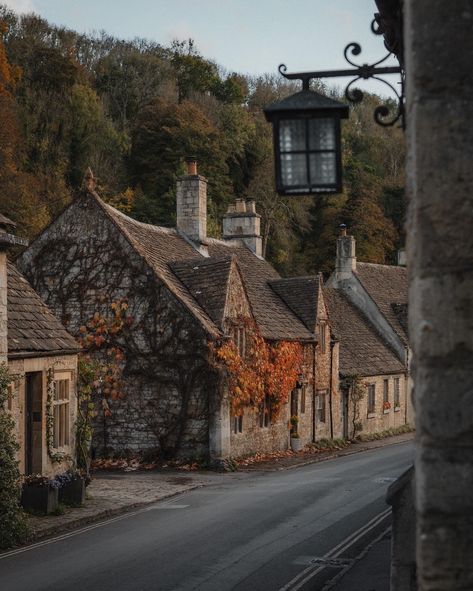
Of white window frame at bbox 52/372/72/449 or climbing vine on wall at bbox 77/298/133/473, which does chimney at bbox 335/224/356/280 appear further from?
white window frame at bbox 52/372/72/449

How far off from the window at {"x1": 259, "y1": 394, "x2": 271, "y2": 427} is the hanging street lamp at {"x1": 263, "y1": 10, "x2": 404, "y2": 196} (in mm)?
25163

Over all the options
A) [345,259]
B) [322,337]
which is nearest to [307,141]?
[322,337]

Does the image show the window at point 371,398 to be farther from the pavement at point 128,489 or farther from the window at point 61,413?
the window at point 61,413

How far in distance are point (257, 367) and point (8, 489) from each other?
1593cm

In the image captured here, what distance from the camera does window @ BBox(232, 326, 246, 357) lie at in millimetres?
30422

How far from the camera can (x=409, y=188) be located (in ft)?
15.9

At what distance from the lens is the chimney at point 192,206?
36438 mm

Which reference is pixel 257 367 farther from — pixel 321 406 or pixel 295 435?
pixel 321 406

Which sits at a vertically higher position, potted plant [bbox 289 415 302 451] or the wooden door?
the wooden door

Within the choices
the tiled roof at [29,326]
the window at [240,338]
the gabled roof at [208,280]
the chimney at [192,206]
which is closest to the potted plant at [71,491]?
the tiled roof at [29,326]

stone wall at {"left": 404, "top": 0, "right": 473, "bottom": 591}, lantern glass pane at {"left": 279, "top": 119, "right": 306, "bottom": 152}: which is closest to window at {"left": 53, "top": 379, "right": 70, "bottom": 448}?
lantern glass pane at {"left": 279, "top": 119, "right": 306, "bottom": 152}

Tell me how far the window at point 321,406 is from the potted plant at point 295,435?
3.07 metres

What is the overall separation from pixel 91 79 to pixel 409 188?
→ 78161mm

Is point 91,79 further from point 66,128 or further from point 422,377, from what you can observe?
point 422,377
